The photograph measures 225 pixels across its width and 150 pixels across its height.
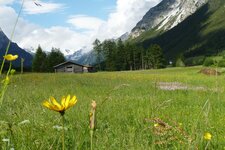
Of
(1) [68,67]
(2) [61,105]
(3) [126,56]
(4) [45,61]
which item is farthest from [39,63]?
(2) [61,105]

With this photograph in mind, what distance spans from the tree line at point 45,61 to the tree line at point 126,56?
1605cm

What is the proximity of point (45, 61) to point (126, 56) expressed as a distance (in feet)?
93.9

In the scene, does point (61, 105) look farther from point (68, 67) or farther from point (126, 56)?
point (126, 56)

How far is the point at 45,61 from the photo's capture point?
369 feet

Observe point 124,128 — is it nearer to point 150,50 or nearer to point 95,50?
point 150,50

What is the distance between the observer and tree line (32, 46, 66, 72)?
11047 centimetres

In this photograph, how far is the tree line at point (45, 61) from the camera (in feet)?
362

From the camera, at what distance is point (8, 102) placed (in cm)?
959

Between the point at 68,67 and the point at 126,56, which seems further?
the point at 126,56

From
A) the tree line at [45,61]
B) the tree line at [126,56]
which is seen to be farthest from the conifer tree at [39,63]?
the tree line at [126,56]

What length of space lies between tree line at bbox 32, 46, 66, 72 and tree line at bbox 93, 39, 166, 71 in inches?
632

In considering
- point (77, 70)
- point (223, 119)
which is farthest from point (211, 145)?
point (77, 70)

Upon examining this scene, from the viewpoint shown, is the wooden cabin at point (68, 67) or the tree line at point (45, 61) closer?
the wooden cabin at point (68, 67)

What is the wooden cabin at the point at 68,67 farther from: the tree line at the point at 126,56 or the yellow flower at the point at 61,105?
the yellow flower at the point at 61,105
